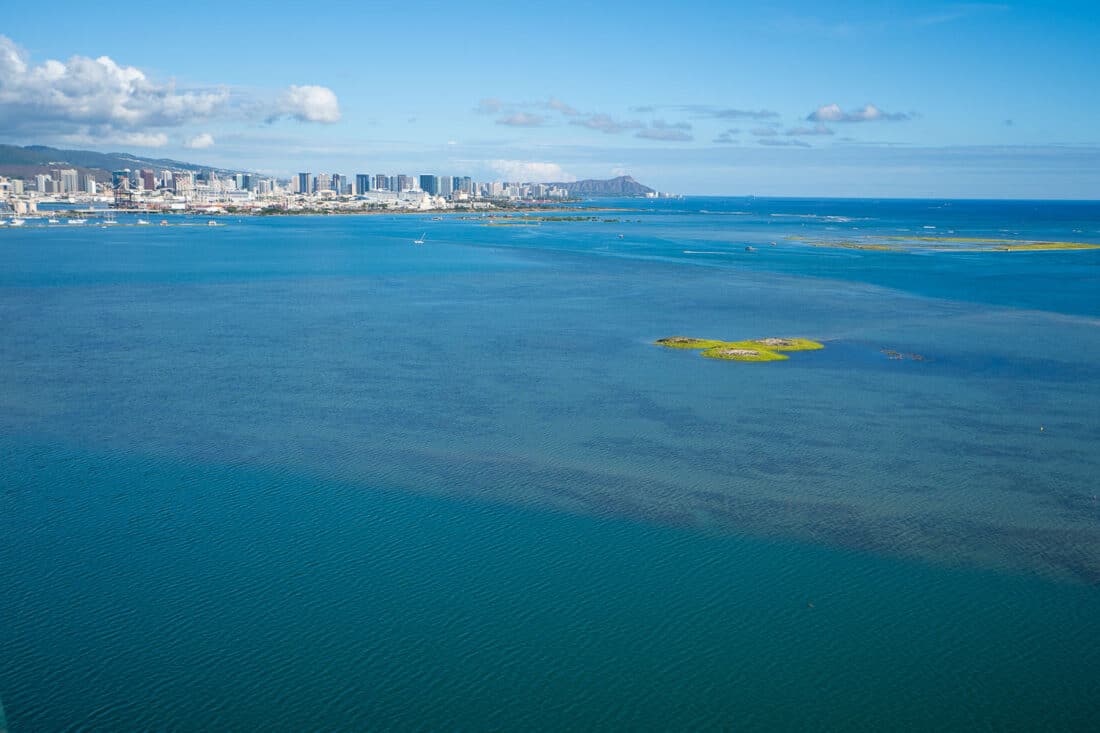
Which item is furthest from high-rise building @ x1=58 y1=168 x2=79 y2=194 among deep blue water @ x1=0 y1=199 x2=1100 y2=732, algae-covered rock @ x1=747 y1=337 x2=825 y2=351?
algae-covered rock @ x1=747 y1=337 x2=825 y2=351

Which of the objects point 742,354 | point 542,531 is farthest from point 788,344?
point 542,531

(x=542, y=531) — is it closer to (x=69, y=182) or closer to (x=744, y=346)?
(x=744, y=346)

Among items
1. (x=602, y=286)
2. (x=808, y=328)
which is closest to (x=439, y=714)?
(x=808, y=328)

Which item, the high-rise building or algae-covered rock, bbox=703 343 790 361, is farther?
the high-rise building

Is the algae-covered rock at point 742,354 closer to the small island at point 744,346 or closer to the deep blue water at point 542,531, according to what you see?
the small island at point 744,346

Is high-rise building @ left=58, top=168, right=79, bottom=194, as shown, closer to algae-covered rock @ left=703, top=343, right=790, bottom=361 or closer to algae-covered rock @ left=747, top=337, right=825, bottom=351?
algae-covered rock @ left=747, top=337, right=825, bottom=351

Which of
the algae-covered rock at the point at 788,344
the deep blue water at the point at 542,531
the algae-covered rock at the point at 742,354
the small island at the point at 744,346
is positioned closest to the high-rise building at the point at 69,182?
the deep blue water at the point at 542,531

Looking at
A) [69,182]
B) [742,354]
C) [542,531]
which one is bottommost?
[542,531]
